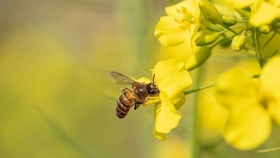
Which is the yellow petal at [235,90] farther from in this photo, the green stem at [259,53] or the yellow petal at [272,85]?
the green stem at [259,53]

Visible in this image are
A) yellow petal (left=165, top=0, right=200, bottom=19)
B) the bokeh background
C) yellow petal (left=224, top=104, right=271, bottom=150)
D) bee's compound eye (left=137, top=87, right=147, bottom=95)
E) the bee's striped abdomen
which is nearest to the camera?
yellow petal (left=224, top=104, right=271, bottom=150)

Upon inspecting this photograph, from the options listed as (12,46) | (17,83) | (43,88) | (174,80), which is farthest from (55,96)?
(174,80)

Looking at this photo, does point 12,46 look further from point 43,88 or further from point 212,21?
point 212,21

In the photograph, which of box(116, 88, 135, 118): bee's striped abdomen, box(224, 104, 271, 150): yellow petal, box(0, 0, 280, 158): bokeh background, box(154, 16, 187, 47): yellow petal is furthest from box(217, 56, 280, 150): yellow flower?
box(0, 0, 280, 158): bokeh background

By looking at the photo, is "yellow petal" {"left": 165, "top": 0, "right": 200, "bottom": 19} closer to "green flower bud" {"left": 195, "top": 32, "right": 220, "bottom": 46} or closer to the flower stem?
"green flower bud" {"left": 195, "top": 32, "right": 220, "bottom": 46}

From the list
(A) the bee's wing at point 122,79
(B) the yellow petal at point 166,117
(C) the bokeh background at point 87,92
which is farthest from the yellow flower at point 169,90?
(C) the bokeh background at point 87,92

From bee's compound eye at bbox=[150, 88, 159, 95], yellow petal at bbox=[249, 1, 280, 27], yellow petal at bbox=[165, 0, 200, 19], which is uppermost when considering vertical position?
yellow petal at bbox=[165, 0, 200, 19]

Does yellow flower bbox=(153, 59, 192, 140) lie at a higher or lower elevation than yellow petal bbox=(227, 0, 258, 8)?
lower
